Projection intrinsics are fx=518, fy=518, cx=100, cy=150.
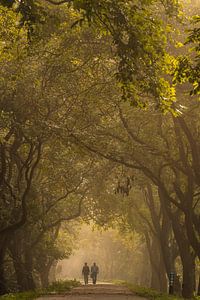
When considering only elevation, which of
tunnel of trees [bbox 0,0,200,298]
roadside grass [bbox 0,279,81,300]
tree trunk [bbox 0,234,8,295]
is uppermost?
tunnel of trees [bbox 0,0,200,298]

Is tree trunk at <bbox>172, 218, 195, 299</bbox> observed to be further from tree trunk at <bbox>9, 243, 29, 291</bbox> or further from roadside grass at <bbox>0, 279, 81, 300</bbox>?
tree trunk at <bbox>9, 243, 29, 291</bbox>

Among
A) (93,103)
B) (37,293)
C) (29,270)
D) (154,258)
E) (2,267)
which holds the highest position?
(93,103)

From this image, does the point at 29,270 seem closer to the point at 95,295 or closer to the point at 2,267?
the point at 2,267

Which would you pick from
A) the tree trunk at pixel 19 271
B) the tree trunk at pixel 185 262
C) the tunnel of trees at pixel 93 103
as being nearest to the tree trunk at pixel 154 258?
the tunnel of trees at pixel 93 103

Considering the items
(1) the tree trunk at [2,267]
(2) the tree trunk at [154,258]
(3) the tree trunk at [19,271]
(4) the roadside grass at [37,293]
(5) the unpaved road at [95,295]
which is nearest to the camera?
(4) the roadside grass at [37,293]

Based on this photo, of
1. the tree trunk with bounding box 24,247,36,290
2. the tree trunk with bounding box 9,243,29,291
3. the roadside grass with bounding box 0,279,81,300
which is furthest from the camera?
the tree trunk with bounding box 24,247,36,290

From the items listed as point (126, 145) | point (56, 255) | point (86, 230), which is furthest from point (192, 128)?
point (86, 230)

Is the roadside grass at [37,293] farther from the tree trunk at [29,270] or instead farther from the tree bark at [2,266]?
the tree trunk at [29,270]

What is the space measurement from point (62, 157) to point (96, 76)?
24.0ft

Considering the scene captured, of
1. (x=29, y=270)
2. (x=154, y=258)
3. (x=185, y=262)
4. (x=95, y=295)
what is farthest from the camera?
(x=154, y=258)

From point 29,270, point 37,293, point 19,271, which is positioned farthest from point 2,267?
point 29,270

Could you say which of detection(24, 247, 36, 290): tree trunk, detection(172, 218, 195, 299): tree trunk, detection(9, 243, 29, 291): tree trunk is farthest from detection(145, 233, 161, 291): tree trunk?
detection(172, 218, 195, 299): tree trunk

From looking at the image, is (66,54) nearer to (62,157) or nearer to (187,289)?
(62,157)

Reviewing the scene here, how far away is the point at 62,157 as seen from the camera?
27.4 metres
